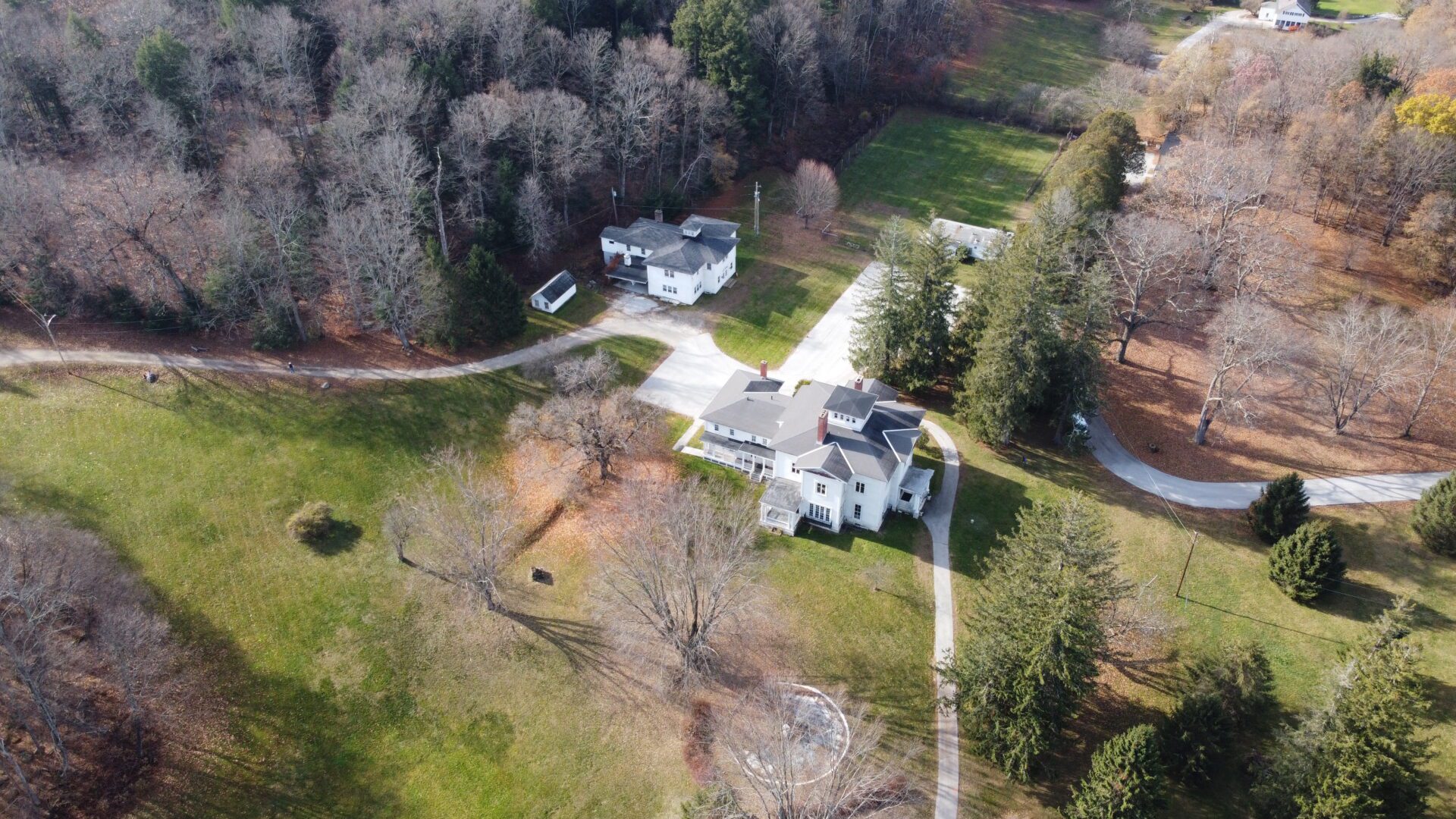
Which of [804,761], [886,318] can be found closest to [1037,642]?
[804,761]

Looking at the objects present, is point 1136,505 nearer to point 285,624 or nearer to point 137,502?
point 285,624

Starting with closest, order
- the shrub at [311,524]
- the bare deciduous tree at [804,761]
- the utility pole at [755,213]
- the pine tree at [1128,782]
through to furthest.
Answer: the bare deciduous tree at [804,761]
the pine tree at [1128,782]
the shrub at [311,524]
the utility pole at [755,213]

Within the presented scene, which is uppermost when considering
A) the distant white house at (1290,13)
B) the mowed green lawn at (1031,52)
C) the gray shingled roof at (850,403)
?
the distant white house at (1290,13)

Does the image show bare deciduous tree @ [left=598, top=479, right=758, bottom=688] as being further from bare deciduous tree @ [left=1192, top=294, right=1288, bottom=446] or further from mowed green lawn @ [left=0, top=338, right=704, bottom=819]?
bare deciduous tree @ [left=1192, top=294, right=1288, bottom=446]

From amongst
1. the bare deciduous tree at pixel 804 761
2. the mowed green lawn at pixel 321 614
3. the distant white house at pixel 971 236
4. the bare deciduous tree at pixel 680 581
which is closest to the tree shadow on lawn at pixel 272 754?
the mowed green lawn at pixel 321 614

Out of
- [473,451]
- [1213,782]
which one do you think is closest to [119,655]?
[473,451]

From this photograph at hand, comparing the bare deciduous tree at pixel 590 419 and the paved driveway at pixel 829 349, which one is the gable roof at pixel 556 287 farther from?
the paved driveway at pixel 829 349
